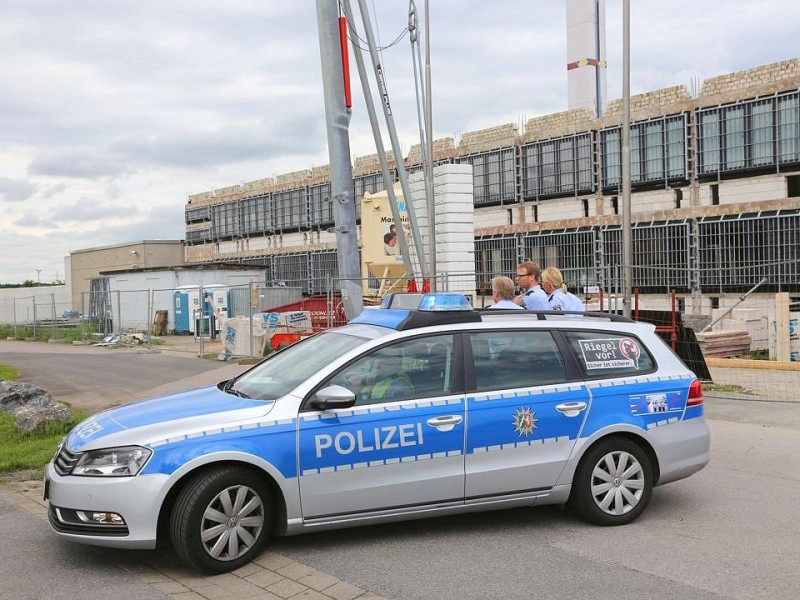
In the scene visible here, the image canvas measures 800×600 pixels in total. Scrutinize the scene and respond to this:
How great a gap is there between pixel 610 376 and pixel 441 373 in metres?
1.34

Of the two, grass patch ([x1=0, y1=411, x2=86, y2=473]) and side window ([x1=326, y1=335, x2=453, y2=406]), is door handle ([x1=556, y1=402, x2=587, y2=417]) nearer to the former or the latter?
side window ([x1=326, y1=335, x2=453, y2=406])

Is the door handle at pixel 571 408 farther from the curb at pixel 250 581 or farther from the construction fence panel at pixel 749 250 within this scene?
the construction fence panel at pixel 749 250

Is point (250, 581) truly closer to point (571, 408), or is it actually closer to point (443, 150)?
point (571, 408)

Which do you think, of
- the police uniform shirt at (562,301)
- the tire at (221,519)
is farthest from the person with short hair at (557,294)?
the tire at (221,519)

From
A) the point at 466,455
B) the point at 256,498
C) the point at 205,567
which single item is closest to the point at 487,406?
the point at 466,455

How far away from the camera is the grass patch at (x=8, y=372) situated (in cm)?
1542

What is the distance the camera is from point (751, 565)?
4801 millimetres

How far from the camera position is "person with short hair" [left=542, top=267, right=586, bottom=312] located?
861 cm

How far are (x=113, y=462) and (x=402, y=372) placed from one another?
1912 millimetres

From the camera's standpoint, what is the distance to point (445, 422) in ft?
16.9

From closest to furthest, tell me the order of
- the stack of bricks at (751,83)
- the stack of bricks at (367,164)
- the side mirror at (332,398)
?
the side mirror at (332,398) → the stack of bricks at (751,83) → the stack of bricks at (367,164)

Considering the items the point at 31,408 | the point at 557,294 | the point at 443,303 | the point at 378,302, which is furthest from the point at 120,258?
the point at 443,303

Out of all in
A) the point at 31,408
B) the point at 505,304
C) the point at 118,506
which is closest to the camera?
the point at 118,506

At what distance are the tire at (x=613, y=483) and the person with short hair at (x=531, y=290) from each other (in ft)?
9.99
